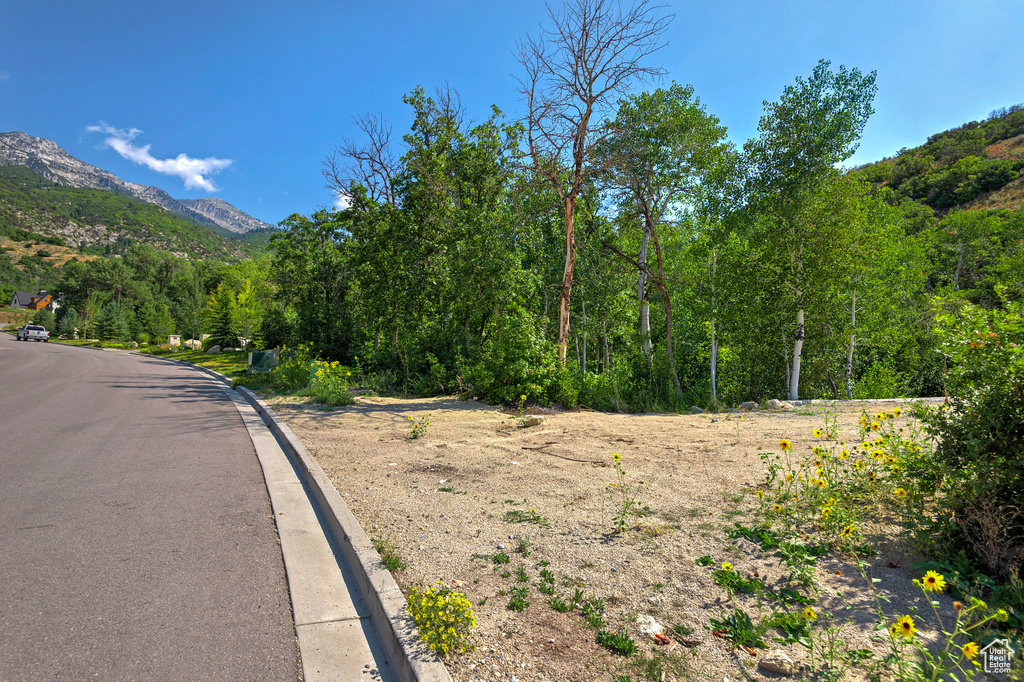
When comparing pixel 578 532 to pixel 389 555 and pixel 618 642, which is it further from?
pixel 389 555

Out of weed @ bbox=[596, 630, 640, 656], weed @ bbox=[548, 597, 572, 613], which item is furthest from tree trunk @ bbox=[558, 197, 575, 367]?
weed @ bbox=[596, 630, 640, 656]

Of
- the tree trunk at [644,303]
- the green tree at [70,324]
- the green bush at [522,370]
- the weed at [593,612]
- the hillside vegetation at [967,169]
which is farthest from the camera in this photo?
the green tree at [70,324]

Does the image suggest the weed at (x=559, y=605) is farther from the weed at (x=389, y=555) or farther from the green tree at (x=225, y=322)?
the green tree at (x=225, y=322)

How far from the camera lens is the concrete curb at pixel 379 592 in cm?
227

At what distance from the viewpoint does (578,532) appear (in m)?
3.87

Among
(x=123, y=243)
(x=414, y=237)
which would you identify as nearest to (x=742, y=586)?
(x=414, y=237)

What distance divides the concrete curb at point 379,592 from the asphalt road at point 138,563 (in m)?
0.48

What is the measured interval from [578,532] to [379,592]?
5.64 feet

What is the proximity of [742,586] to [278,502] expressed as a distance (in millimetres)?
4469

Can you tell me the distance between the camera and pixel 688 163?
52.6 ft

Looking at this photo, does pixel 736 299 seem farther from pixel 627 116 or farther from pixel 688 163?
pixel 627 116

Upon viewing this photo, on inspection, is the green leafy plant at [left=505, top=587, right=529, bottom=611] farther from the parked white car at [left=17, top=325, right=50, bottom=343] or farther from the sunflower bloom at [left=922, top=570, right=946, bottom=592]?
the parked white car at [left=17, top=325, right=50, bottom=343]

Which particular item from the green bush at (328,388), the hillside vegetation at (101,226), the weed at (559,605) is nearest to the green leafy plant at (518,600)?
the weed at (559,605)

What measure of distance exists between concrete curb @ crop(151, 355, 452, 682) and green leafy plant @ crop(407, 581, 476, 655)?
0.06 meters
